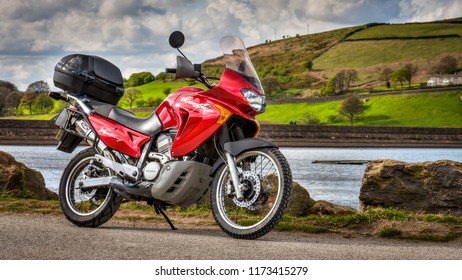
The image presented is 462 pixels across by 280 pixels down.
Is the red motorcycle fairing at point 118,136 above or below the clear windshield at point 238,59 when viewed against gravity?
below

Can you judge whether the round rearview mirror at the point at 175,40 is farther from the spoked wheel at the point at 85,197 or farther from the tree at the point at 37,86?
the tree at the point at 37,86

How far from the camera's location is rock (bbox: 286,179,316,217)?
1303 centimetres

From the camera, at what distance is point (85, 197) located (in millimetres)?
9914

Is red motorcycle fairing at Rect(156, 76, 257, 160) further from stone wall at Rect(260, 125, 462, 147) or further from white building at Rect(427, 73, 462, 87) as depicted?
white building at Rect(427, 73, 462, 87)

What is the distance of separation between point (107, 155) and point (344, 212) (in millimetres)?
5033

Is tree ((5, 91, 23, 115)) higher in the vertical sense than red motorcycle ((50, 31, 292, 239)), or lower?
higher

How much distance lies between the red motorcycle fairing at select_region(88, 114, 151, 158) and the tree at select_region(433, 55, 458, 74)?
182 meters

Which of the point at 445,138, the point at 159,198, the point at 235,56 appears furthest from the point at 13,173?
the point at 445,138

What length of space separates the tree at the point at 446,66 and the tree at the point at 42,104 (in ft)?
305

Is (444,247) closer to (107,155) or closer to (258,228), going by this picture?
(258,228)

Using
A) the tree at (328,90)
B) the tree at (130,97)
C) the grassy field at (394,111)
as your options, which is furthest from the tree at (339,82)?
the tree at (130,97)

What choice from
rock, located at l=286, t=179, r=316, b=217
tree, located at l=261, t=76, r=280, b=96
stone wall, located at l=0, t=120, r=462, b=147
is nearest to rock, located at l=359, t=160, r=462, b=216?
rock, located at l=286, t=179, r=316, b=217

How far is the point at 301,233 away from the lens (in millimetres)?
9633

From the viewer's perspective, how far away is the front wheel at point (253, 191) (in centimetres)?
811
